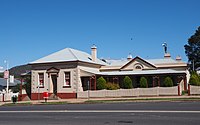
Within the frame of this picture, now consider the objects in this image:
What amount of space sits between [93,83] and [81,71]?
8.64 feet

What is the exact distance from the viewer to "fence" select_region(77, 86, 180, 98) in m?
35.5

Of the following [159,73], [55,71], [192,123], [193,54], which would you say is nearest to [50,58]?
[55,71]

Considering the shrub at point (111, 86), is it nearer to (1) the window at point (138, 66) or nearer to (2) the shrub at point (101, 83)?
(2) the shrub at point (101, 83)

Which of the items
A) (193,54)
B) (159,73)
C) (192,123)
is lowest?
(192,123)

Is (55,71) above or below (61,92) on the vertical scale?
above

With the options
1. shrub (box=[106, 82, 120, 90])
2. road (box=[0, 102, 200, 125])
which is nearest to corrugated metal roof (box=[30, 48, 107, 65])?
shrub (box=[106, 82, 120, 90])

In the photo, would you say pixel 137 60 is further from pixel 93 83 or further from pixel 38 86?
pixel 38 86

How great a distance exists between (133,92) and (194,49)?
4139cm

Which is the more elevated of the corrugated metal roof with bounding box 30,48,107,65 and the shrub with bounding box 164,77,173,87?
the corrugated metal roof with bounding box 30,48,107,65

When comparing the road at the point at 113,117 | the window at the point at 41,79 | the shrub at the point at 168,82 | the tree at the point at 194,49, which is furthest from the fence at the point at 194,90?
the tree at the point at 194,49

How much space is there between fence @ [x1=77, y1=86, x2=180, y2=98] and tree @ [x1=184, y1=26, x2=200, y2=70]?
38.5 m

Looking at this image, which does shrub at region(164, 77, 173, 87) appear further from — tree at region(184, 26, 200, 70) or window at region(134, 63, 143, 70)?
tree at region(184, 26, 200, 70)

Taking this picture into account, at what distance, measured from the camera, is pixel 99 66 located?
150 feet

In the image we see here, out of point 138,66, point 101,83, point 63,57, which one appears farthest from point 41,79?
point 138,66
